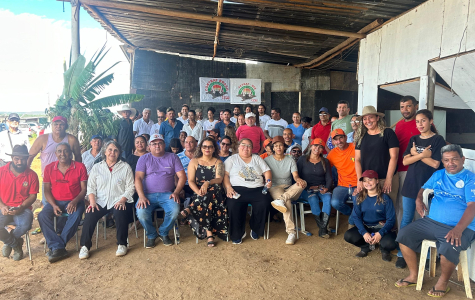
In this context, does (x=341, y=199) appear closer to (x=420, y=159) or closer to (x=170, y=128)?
(x=420, y=159)

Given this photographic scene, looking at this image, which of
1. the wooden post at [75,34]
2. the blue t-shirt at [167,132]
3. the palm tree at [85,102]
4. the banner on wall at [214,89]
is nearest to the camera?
the palm tree at [85,102]

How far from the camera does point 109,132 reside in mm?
5367

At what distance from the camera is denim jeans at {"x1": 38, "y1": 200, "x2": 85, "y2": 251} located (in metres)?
3.63

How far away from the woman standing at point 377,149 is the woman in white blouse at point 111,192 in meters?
2.88

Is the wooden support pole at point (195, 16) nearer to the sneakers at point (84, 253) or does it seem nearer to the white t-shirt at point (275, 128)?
the white t-shirt at point (275, 128)

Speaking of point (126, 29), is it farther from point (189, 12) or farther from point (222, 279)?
point (222, 279)

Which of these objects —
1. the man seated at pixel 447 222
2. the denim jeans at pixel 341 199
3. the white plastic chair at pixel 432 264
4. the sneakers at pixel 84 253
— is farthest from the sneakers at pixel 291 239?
the sneakers at pixel 84 253

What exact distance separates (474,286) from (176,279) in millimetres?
2920

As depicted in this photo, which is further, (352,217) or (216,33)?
(216,33)

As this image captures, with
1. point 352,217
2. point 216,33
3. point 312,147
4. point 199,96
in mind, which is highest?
point 216,33

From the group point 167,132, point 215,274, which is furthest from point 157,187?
point 167,132

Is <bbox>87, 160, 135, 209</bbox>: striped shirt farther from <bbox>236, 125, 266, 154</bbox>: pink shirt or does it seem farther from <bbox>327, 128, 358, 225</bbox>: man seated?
<bbox>327, 128, 358, 225</bbox>: man seated

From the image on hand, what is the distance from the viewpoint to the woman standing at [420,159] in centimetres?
318

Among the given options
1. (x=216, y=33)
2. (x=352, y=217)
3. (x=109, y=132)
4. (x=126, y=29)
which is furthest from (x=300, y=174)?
(x=126, y=29)
